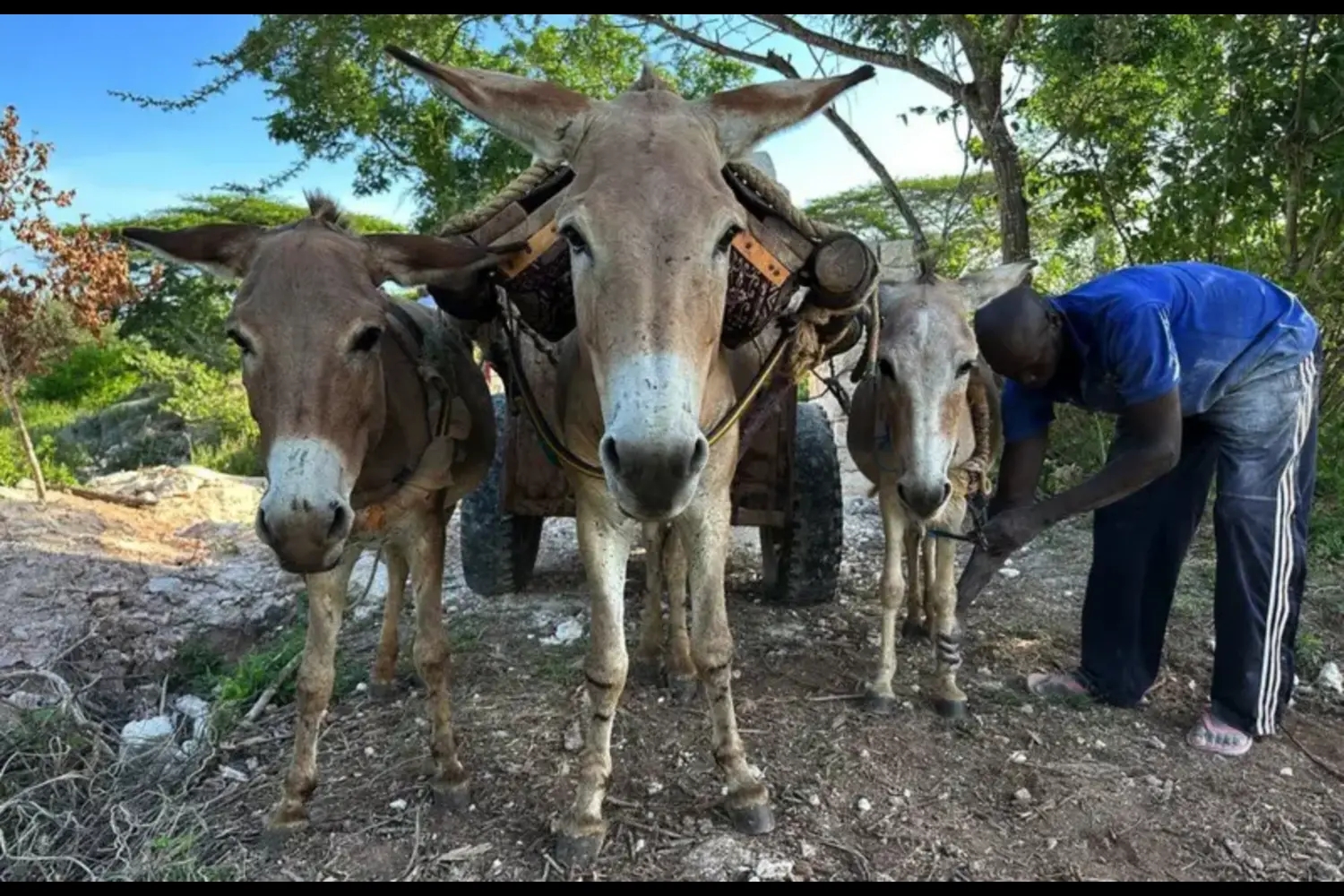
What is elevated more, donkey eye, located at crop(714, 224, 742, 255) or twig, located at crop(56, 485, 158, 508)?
donkey eye, located at crop(714, 224, 742, 255)

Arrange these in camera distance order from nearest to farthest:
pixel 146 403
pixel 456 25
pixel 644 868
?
pixel 644 868, pixel 456 25, pixel 146 403

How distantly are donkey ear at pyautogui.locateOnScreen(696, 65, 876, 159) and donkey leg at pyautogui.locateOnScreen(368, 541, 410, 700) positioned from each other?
100.0 inches

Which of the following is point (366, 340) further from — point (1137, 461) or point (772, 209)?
point (1137, 461)

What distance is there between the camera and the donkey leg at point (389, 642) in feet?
13.9

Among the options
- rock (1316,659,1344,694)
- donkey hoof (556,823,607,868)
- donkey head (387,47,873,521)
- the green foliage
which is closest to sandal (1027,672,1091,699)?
rock (1316,659,1344,694)

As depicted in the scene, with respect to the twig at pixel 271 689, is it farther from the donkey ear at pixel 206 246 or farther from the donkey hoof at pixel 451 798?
the donkey ear at pixel 206 246

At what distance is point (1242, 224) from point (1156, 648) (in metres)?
4.19

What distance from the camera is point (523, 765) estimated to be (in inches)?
140

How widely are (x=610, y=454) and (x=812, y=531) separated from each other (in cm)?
304

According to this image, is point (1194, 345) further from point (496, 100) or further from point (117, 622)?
point (117, 622)

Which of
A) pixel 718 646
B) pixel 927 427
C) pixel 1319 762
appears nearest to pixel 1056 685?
pixel 1319 762

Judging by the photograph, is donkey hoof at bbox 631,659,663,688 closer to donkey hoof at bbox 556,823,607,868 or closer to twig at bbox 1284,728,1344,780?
donkey hoof at bbox 556,823,607,868

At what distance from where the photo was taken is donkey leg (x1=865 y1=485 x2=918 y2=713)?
4.04m

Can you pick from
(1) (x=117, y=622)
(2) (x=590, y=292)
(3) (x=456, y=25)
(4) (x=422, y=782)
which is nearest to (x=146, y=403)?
(3) (x=456, y=25)
